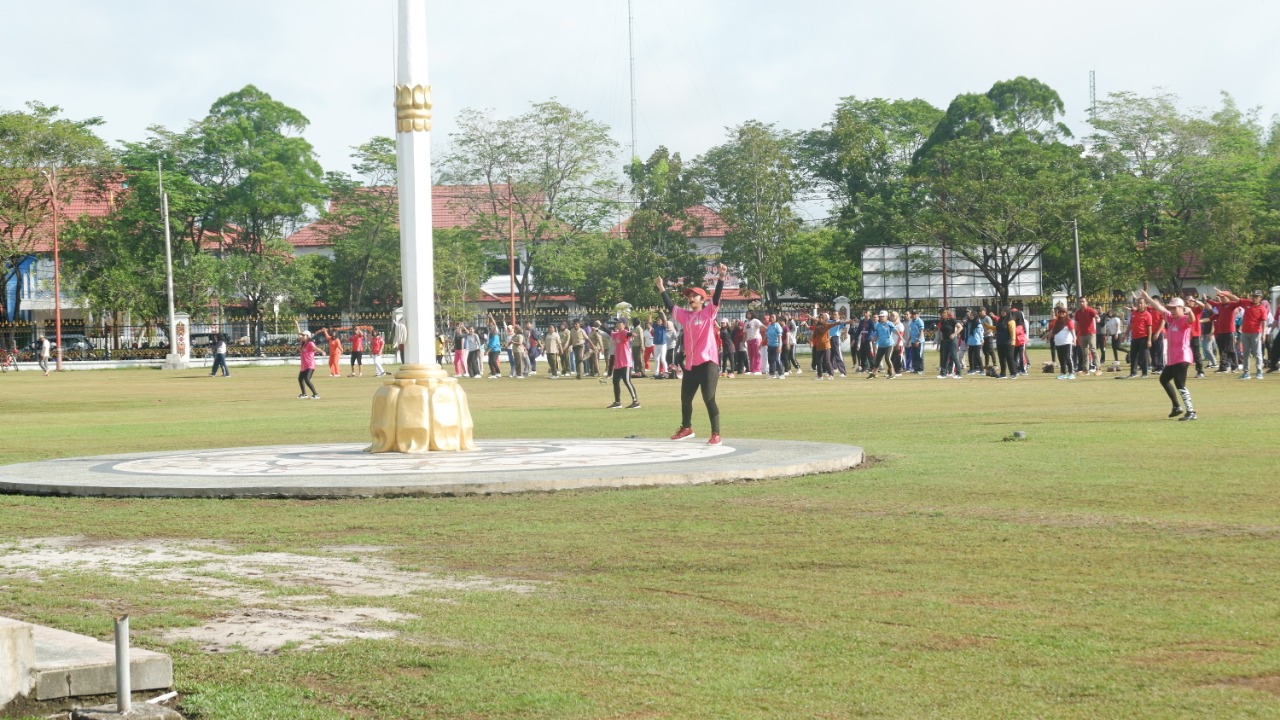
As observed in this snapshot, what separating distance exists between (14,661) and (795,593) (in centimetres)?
346

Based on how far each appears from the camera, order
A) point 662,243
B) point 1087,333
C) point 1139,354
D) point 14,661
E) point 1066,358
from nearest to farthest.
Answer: point 14,661 < point 1139,354 < point 1066,358 < point 1087,333 < point 662,243

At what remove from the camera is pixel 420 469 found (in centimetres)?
1285

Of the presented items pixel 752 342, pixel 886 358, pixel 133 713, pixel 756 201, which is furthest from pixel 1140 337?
pixel 756 201

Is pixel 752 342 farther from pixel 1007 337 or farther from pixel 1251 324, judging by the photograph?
pixel 1251 324

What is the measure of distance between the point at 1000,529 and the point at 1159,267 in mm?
63163

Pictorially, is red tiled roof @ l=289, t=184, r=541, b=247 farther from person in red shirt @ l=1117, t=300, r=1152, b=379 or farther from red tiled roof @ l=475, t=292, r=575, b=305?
person in red shirt @ l=1117, t=300, r=1152, b=379

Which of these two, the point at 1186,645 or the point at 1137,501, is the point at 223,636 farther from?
the point at 1137,501

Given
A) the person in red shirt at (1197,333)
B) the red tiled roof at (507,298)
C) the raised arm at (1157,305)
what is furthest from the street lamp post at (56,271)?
the raised arm at (1157,305)

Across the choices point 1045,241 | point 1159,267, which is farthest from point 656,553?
point 1159,267

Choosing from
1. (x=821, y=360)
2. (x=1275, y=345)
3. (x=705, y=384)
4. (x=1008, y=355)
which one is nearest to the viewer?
(x=705, y=384)

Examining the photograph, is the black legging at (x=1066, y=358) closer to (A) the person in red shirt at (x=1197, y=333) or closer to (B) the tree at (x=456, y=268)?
(A) the person in red shirt at (x=1197, y=333)

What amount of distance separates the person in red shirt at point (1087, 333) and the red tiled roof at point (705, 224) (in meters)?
39.5

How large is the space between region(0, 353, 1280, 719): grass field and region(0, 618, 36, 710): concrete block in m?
0.52

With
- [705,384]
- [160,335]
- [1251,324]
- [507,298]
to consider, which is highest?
[507,298]
